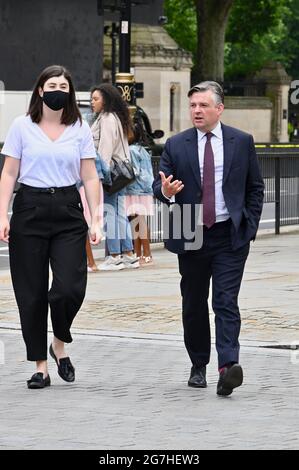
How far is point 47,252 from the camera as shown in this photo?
30.4ft

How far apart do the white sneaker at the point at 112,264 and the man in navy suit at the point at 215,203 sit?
22.8 ft

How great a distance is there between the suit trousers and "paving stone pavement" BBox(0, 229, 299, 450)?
329mm

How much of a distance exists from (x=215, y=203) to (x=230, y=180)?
0.52 feet

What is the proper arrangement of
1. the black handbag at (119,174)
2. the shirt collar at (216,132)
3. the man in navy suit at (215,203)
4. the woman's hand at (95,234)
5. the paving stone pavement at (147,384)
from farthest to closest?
the black handbag at (119,174)
the woman's hand at (95,234)
the shirt collar at (216,132)
the man in navy suit at (215,203)
the paving stone pavement at (147,384)

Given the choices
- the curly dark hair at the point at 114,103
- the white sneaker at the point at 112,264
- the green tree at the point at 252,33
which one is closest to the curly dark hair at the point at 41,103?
the curly dark hair at the point at 114,103

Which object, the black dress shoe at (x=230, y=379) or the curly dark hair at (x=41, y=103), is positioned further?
the curly dark hair at (x=41, y=103)

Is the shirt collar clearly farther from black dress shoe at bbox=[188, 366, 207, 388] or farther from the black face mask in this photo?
black dress shoe at bbox=[188, 366, 207, 388]

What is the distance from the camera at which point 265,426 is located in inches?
314

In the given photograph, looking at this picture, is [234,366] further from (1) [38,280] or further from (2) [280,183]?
(2) [280,183]

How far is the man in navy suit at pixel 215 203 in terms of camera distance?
29.8 ft

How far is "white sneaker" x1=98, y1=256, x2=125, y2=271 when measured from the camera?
16203 mm

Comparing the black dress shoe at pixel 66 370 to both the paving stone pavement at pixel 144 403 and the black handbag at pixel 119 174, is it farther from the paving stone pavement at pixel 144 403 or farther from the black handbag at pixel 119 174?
the black handbag at pixel 119 174

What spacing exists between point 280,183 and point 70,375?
470 inches
